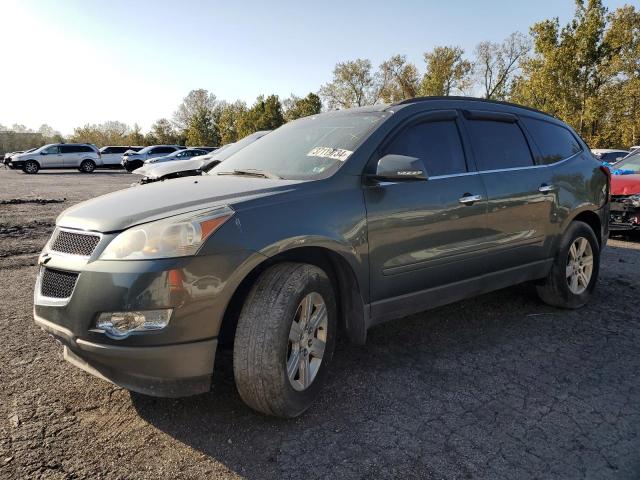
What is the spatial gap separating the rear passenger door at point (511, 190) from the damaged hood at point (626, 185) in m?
4.61

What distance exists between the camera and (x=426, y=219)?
3184mm

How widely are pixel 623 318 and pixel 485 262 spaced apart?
159 centimetres

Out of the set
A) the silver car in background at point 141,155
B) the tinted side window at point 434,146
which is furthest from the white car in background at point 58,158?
the tinted side window at point 434,146

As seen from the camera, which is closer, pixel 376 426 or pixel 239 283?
pixel 239 283

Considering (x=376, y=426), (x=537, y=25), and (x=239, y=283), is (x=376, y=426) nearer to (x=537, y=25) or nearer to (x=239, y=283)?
(x=239, y=283)

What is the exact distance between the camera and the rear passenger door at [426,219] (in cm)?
298

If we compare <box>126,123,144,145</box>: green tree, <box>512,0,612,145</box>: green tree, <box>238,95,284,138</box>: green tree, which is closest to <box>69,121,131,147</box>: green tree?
<box>126,123,144,145</box>: green tree

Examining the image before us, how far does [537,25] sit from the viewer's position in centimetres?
2655

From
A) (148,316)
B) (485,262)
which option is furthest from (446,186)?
(148,316)

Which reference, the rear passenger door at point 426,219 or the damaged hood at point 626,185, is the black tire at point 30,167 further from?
the rear passenger door at point 426,219

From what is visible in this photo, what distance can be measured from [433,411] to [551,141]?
290 cm

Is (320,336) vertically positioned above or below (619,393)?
above

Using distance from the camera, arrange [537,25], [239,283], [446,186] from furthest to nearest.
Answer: [537,25] → [446,186] → [239,283]

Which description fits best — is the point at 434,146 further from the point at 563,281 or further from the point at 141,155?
the point at 141,155
